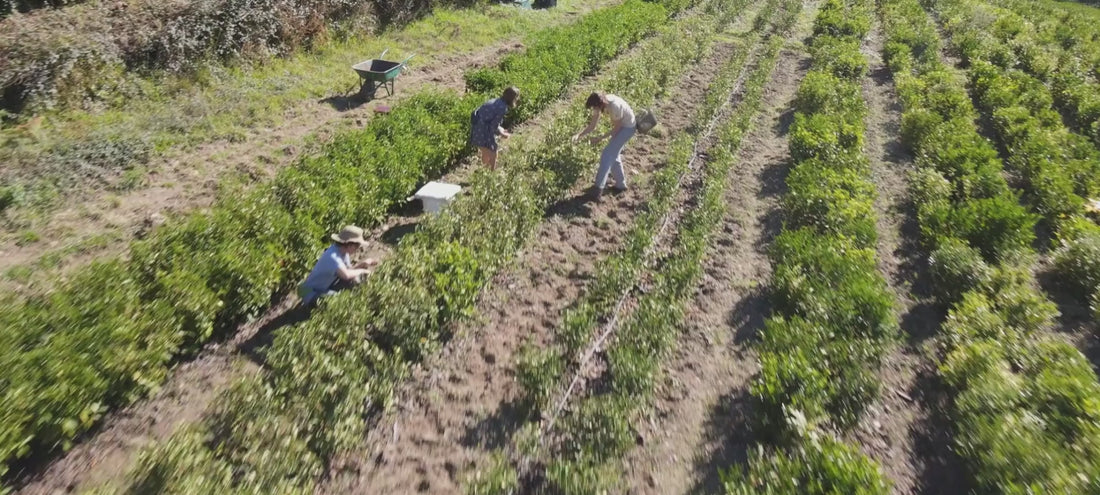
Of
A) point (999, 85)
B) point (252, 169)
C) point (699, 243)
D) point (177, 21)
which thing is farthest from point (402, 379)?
point (999, 85)

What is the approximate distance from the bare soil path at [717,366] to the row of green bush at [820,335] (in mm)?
273

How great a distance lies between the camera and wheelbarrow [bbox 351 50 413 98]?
11562 mm

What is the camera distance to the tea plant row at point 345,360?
3.97m

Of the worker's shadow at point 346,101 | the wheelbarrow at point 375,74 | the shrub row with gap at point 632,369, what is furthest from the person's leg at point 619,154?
the worker's shadow at point 346,101

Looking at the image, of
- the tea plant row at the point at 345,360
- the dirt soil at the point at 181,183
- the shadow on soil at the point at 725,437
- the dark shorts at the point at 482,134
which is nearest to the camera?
the tea plant row at the point at 345,360

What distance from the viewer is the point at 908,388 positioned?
19.5 ft

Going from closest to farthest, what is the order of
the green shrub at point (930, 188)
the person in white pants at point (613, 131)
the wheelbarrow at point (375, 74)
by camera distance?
1. the person in white pants at point (613, 131)
2. the green shrub at point (930, 188)
3. the wheelbarrow at point (375, 74)

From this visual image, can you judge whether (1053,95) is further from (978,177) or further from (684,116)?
(684,116)

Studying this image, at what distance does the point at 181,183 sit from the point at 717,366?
8.08 m

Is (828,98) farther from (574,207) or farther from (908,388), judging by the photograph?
(908,388)

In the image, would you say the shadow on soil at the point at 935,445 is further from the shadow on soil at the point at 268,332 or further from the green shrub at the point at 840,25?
the green shrub at the point at 840,25

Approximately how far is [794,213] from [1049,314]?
10.6ft

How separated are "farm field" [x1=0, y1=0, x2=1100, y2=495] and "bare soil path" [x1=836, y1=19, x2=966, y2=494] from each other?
4 cm

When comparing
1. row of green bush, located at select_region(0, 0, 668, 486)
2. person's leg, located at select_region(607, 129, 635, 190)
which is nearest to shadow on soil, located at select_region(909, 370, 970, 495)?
person's leg, located at select_region(607, 129, 635, 190)
